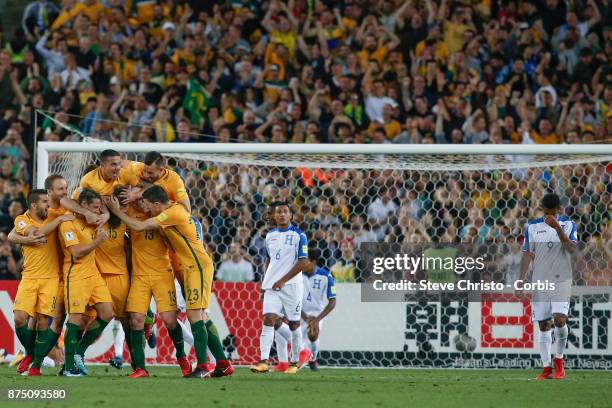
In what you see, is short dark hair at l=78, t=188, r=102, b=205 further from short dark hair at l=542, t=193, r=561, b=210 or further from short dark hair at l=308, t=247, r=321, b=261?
short dark hair at l=542, t=193, r=561, b=210

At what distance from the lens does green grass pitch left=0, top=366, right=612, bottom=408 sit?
8.30 meters

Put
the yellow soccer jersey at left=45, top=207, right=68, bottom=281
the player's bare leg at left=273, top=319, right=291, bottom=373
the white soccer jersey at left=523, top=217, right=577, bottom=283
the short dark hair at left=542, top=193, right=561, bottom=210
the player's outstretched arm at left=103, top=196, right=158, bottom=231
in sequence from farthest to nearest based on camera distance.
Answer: the player's bare leg at left=273, top=319, right=291, bottom=373 → the white soccer jersey at left=523, top=217, right=577, bottom=283 → the short dark hair at left=542, top=193, right=561, bottom=210 → the yellow soccer jersey at left=45, top=207, right=68, bottom=281 → the player's outstretched arm at left=103, top=196, right=158, bottom=231

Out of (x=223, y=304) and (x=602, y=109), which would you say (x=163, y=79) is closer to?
(x=223, y=304)

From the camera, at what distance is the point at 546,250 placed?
40.0 ft

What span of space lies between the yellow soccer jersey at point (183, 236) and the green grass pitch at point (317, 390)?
1.09 m

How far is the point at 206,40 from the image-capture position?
62.7ft

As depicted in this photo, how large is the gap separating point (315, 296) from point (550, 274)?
285 centimetres

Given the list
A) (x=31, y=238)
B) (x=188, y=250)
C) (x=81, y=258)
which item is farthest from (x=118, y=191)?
(x=31, y=238)

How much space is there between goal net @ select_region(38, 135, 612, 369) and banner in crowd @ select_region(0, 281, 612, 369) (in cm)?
1

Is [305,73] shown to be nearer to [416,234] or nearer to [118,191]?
[416,234]

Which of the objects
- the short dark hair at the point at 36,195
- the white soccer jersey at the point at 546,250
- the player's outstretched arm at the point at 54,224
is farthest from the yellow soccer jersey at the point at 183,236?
the white soccer jersey at the point at 546,250

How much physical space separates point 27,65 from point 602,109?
912 centimetres

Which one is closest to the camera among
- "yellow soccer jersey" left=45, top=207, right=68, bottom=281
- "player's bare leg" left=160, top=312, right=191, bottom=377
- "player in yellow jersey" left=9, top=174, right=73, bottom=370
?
"player's bare leg" left=160, top=312, right=191, bottom=377

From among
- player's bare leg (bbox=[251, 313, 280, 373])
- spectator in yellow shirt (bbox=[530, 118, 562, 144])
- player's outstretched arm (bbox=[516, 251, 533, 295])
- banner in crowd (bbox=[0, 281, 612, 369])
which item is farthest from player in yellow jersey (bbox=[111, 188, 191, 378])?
spectator in yellow shirt (bbox=[530, 118, 562, 144])
